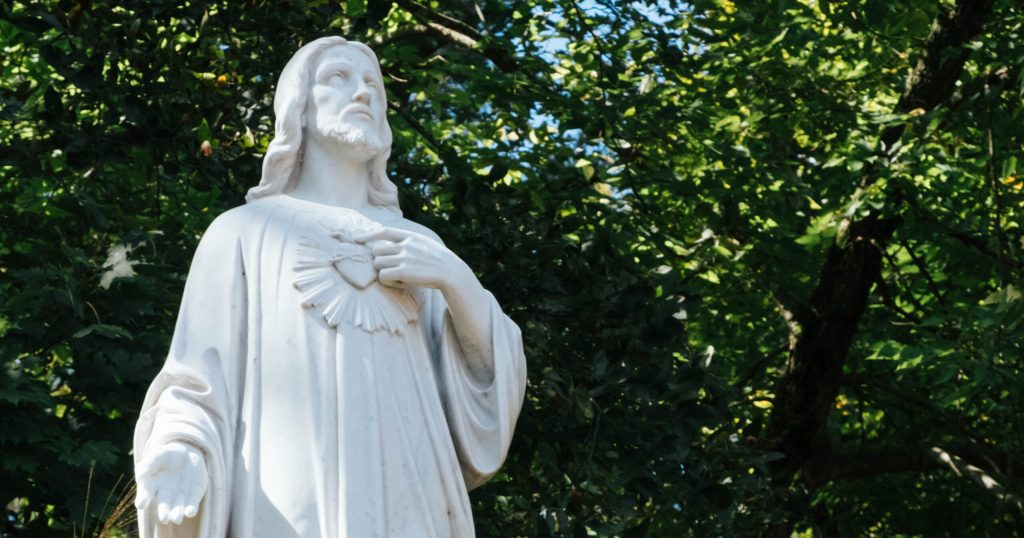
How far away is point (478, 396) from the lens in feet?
18.7

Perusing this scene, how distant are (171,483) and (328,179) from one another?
1.16 m

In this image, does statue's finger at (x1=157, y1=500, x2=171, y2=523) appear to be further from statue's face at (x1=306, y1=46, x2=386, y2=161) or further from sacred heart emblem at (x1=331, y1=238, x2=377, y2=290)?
statue's face at (x1=306, y1=46, x2=386, y2=161)

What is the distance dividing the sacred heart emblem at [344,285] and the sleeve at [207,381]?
194 millimetres

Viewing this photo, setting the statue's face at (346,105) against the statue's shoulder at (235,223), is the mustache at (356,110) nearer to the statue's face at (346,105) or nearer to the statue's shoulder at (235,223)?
the statue's face at (346,105)

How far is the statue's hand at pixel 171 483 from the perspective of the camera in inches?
196

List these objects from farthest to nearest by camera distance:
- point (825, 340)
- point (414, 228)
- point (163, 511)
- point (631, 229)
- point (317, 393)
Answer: point (825, 340) → point (631, 229) → point (414, 228) → point (317, 393) → point (163, 511)

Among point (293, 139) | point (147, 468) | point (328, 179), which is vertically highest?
point (293, 139)

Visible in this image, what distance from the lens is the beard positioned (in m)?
5.74

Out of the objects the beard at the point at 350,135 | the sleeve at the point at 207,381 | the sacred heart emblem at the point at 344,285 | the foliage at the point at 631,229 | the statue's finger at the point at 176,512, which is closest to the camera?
the statue's finger at the point at 176,512

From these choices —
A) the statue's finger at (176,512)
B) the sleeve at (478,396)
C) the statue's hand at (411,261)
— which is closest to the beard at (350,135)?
the statue's hand at (411,261)

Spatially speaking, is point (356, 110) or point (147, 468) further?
point (356, 110)

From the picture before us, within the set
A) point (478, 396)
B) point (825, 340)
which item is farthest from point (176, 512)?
point (825, 340)

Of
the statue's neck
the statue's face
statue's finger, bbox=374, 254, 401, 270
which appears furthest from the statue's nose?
statue's finger, bbox=374, 254, 401, 270

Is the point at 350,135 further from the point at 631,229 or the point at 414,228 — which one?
the point at 631,229
